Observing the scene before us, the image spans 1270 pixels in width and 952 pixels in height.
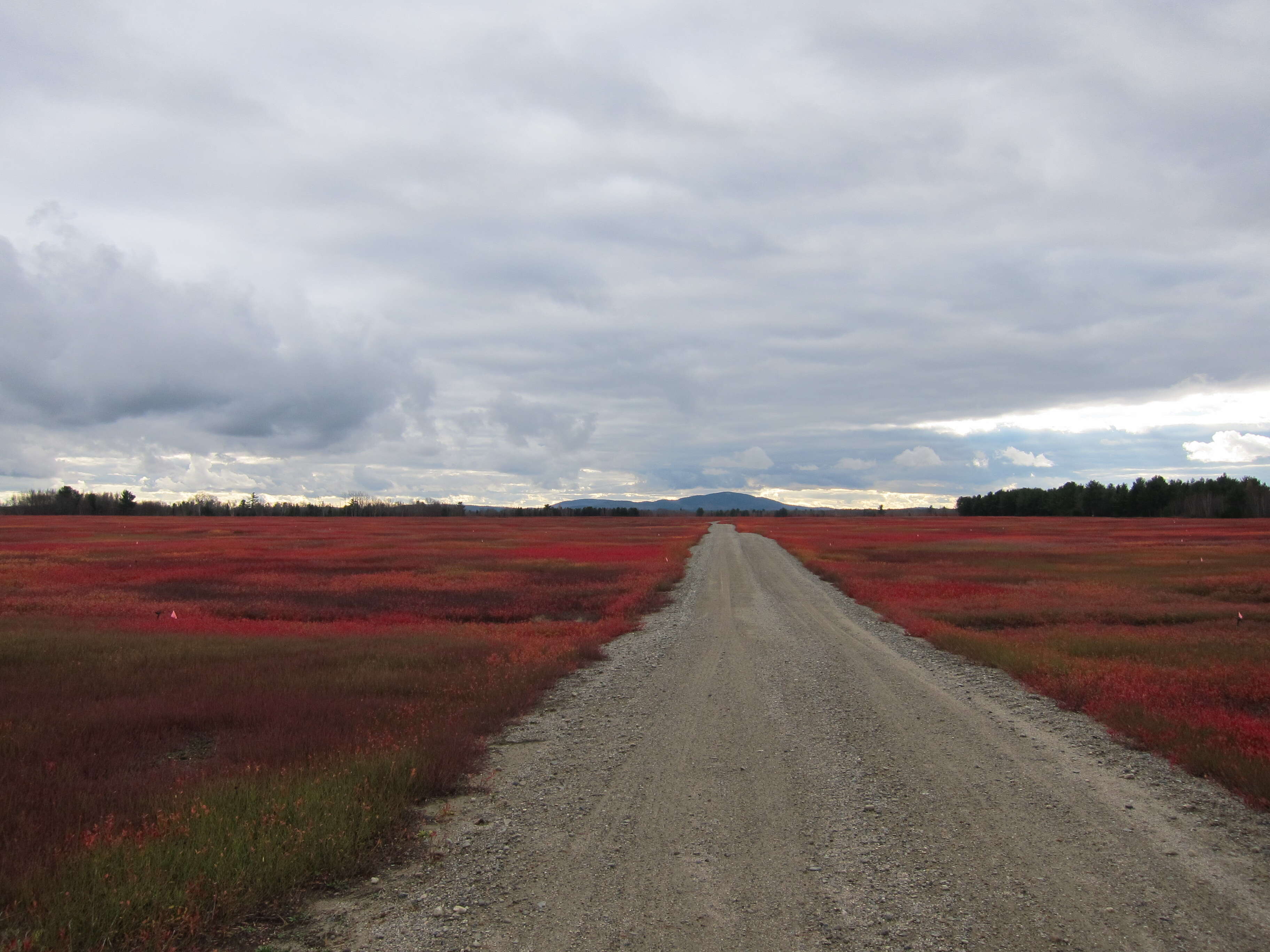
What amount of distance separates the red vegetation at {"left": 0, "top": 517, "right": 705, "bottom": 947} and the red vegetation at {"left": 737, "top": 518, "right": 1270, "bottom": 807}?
365 inches

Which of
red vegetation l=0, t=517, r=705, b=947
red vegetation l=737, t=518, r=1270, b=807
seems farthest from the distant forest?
red vegetation l=0, t=517, r=705, b=947

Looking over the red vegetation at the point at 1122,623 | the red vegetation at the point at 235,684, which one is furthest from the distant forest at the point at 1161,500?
the red vegetation at the point at 235,684

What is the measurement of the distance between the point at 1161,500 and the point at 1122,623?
162590 mm

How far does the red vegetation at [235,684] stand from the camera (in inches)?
284

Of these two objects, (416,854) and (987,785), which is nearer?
(416,854)

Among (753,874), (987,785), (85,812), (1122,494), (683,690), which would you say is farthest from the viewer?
(1122,494)

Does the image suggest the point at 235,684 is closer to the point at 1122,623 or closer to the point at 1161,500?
the point at 1122,623

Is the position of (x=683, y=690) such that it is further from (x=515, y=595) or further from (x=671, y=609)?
(x=515, y=595)

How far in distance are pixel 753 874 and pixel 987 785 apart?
374 centimetres

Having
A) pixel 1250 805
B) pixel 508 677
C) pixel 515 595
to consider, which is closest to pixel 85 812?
pixel 508 677

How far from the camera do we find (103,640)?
18.8 metres

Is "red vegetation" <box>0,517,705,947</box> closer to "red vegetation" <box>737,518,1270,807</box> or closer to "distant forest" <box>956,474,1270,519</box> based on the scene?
"red vegetation" <box>737,518,1270,807</box>

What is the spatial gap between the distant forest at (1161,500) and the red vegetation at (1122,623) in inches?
Answer: 4031

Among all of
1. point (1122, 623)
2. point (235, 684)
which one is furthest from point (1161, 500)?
point (235, 684)
